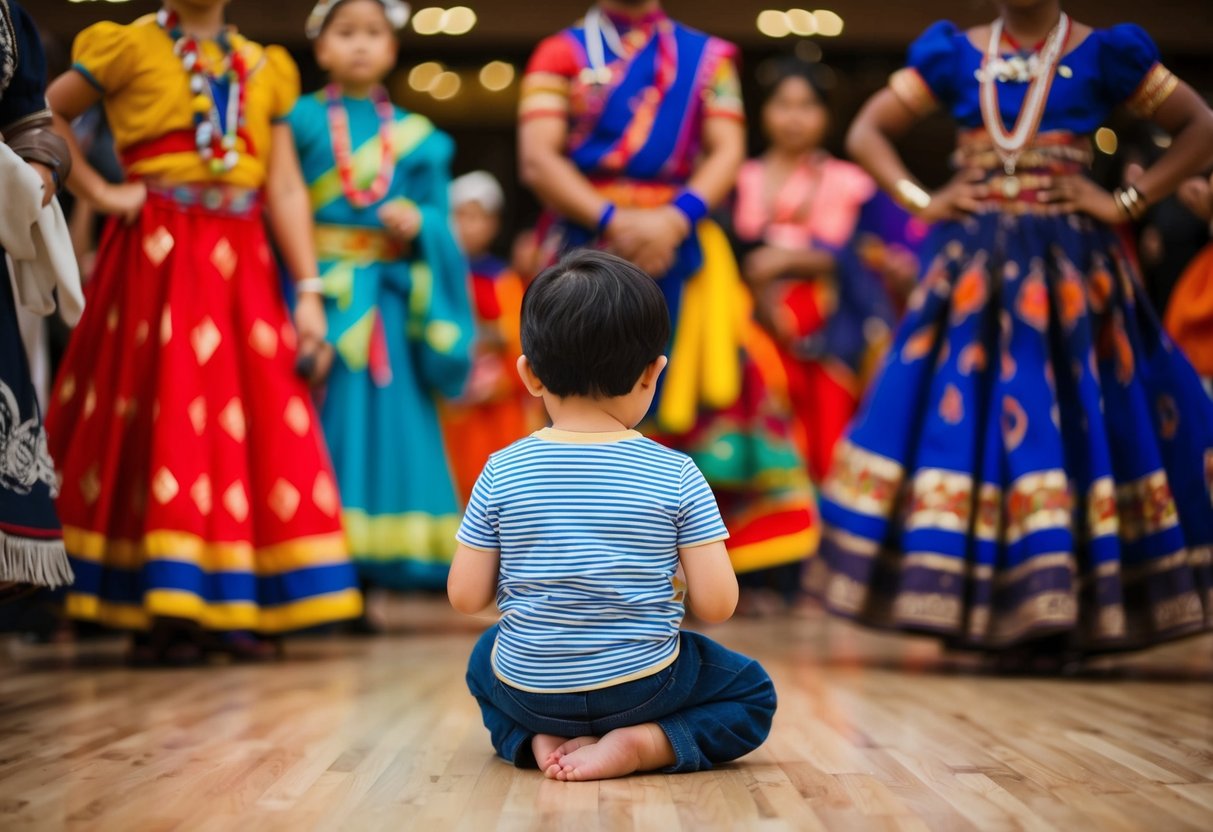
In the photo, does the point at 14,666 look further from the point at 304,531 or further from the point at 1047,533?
the point at 1047,533

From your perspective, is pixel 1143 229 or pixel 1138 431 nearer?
pixel 1138 431

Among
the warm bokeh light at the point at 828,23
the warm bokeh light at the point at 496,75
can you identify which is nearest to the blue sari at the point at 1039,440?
the warm bokeh light at the point at 828,23

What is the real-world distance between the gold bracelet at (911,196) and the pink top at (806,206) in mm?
2057

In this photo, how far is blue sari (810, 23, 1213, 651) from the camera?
2971mm

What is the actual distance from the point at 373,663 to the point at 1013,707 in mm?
1380

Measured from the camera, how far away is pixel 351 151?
3.88 m

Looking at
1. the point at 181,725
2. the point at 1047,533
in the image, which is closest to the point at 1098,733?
the point at 1047,533

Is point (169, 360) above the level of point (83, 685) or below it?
above

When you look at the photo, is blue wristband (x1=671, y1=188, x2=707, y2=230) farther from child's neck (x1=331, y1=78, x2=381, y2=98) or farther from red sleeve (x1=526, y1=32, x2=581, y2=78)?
child's neck (x1=331, y1=78, x2=381, y2=98)

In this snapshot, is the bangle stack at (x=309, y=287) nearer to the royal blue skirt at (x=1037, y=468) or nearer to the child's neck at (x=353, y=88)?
the child's neck at (x=353, y=88)

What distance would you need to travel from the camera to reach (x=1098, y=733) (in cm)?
220

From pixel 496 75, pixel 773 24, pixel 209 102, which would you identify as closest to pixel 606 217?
pixel 209 102

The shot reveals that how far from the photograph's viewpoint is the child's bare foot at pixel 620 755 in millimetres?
1849

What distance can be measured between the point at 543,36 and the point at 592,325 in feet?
18.2
